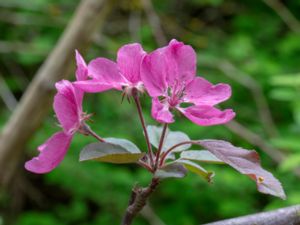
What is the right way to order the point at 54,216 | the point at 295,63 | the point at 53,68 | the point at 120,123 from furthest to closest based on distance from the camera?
the point at 54,216 → the point at 295,63 → the point at 120,123 → the point at 53,68

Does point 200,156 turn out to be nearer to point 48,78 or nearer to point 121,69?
point 121,69

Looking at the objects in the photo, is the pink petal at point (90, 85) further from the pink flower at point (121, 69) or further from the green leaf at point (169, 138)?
the green leaf at point (169, 138)

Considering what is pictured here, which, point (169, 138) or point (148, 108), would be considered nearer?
point (169, 138)

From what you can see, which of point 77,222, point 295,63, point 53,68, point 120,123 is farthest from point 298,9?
point 53,68

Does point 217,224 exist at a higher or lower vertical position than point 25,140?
higher

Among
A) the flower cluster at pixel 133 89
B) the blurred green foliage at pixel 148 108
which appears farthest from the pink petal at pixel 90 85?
the blurred green foliage at pixel 148 108

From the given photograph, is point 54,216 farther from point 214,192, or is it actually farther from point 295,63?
point 295,63

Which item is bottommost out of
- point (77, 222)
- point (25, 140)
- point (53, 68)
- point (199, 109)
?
point (77, 222)

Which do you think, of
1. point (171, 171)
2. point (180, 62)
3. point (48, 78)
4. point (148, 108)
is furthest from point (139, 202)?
point (148, 108)
